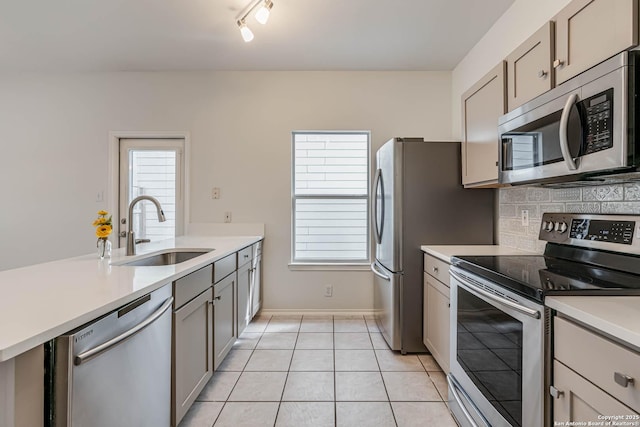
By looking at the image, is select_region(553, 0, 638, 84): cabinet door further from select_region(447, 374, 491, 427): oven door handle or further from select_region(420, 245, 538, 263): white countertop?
select_region(447, 374, 491, 427): oven door handle

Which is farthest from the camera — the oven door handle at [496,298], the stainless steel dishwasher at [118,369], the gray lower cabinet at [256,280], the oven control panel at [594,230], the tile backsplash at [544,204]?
the gray lower cabinet at [256,280]

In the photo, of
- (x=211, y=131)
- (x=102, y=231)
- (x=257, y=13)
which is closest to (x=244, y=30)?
(x=257, y=13)

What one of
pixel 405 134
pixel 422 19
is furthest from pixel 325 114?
pixel 422 19

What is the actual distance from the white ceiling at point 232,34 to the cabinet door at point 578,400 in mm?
2354

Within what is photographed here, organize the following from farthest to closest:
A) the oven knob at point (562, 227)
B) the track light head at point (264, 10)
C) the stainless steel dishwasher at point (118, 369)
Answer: the track light head at point (264, 10) < the oven knob at point (562, 227) < the stainless steel dishwasher at point (118, 369)

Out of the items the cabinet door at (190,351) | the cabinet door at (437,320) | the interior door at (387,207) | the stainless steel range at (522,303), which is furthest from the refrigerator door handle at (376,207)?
the cabinet door at (190,351)

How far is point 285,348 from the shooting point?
2.56 metres

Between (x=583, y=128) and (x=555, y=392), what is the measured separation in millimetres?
927

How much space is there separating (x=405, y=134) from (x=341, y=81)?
878 millimetres

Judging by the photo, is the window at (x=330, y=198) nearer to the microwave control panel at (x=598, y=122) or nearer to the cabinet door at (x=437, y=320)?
the cabinet door at (x=437, y=320)

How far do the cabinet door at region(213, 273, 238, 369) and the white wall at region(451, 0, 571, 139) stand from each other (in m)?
2.60

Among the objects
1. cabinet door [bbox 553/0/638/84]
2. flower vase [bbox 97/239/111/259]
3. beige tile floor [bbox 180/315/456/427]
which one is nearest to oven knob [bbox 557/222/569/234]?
cabinet door [bbox 553/0/638/84]

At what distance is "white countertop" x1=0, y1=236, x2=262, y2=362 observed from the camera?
75 centimetres

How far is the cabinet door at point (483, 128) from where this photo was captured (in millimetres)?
1920
